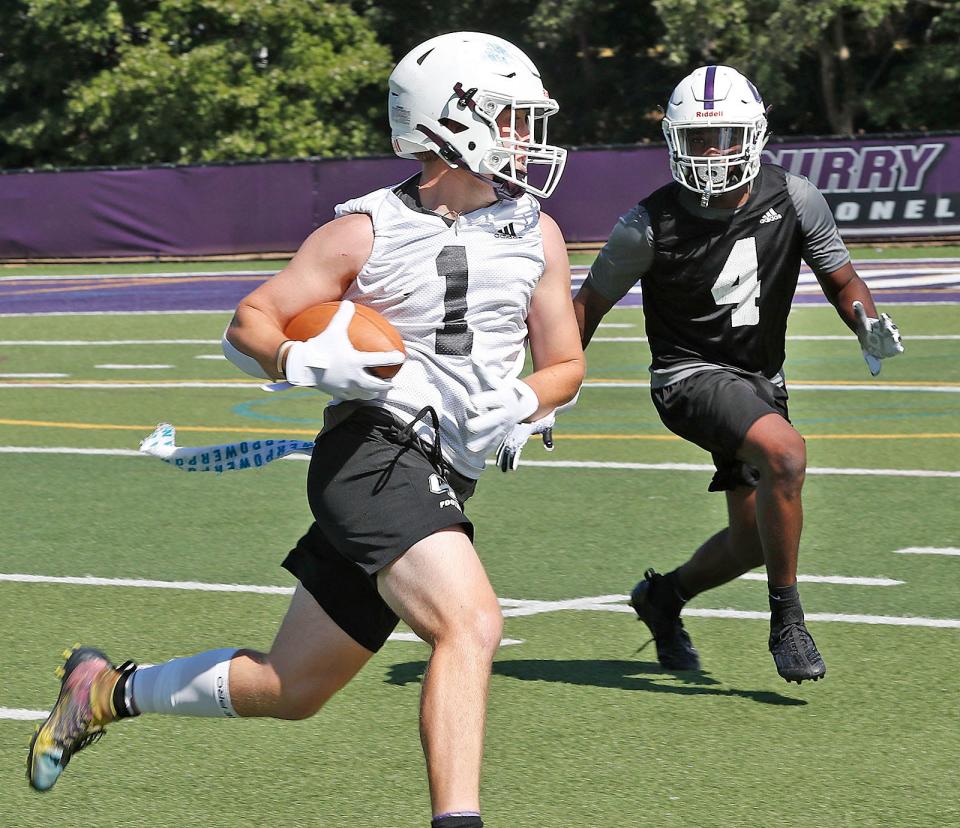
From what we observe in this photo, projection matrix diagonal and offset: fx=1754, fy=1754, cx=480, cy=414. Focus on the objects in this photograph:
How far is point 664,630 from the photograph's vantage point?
6.08 metres

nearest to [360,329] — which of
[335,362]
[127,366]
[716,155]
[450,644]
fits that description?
[335,362]

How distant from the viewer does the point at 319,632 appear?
416cm

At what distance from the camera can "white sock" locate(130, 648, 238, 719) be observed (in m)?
4.32

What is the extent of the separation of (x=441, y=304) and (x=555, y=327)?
0.35 meters

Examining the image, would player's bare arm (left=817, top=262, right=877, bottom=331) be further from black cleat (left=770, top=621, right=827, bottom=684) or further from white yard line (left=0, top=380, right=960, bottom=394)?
white yard line (left=0, top=380, right=960, bottom=394)

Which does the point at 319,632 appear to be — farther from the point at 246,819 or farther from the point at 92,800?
the point at 92,800

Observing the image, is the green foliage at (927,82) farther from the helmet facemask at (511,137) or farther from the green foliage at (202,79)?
the helmet facemask at (511,137)

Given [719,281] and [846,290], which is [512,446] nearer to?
[719,281]

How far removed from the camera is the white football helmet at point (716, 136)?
5898 mm

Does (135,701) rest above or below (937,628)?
above

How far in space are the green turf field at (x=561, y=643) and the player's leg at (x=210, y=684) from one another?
0.25 m

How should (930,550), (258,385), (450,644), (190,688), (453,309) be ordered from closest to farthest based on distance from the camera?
(450,644), (453,309), (190,688), (930,550), (258,385)

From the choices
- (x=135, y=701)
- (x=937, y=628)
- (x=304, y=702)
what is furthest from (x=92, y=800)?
(x=937, y=628)

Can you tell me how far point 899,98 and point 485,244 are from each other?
2876 cm
